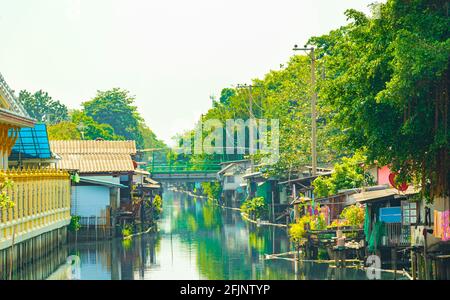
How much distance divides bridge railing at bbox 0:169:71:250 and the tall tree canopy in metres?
11.4

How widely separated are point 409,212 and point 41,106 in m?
103

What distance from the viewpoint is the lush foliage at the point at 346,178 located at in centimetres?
4975

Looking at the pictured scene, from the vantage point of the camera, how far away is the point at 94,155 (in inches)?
2301

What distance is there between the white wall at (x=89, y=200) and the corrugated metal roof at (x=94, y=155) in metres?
1.53

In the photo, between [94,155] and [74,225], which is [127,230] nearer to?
[74,225]

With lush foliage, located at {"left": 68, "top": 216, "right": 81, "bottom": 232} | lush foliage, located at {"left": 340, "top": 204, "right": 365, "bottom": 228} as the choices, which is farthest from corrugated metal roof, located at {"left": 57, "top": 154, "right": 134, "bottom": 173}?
lush foliage, located at {"left": 340, "top": 204, "right": 365, "bottom": 228}

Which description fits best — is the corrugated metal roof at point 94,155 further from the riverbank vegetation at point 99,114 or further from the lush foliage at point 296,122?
the riverbank vegetation at point 99,114

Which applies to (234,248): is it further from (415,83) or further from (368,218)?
(415,83)

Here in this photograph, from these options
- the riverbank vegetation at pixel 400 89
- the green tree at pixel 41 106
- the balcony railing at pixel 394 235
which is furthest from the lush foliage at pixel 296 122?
the green tree at pixel 41 106

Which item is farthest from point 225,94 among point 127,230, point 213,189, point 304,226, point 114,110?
point 304,226

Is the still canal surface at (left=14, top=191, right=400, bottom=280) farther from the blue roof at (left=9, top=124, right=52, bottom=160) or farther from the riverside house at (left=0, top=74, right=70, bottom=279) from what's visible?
the blue roof at (left=9, top=124, right=52, bottom=160)

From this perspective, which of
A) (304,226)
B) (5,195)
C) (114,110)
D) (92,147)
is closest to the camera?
(5,195)

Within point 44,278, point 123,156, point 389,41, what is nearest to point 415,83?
point 389,41
